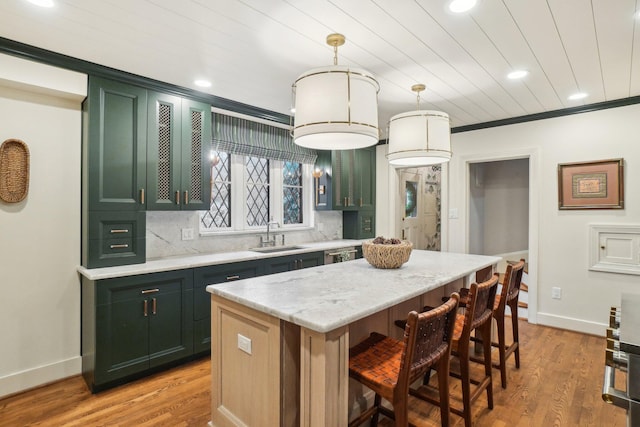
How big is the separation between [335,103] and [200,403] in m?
2.13

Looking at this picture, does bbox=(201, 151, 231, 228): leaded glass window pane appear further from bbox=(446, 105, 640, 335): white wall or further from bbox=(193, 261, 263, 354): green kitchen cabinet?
bbox=(446, 105, 640, 335): white wall

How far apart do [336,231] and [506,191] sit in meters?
3.12

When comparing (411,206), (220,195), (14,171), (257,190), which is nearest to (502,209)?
(411,206)

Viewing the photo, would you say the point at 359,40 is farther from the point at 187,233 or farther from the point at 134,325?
the point at 134,325

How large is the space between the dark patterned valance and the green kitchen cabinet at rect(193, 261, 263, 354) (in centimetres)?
129

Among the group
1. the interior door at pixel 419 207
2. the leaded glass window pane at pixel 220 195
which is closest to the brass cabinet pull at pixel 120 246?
the leaded glass window pane at pixel 220 195

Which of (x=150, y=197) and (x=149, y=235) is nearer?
(x=150, y=197)

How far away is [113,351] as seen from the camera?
7.82 ft

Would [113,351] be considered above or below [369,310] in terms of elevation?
below

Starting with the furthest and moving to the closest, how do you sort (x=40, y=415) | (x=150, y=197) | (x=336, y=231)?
(x=336, y=231), (x=150, y=197), (x=40, y=415)

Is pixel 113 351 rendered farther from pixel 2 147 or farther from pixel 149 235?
pixel 2 147

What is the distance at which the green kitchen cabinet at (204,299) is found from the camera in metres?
2.80

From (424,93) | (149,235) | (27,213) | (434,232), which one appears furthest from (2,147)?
(434,232)

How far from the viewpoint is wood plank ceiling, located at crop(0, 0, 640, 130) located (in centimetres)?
180
